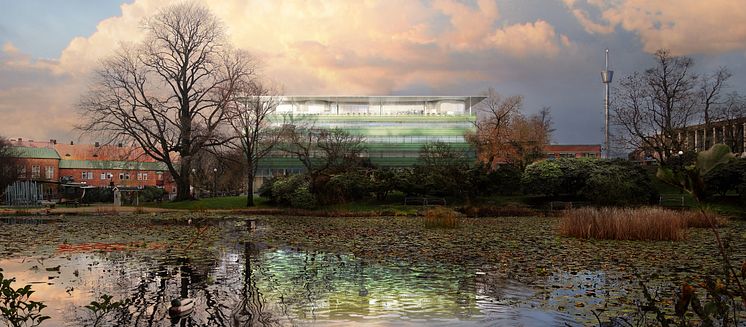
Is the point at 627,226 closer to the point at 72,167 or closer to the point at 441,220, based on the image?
the point at 441,220

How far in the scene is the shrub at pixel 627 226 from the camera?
19.6 metres

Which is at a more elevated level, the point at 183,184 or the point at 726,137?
the point at 726,137

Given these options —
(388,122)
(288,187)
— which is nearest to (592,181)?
(288,187)

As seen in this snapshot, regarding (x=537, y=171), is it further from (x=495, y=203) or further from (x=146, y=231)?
(x=146, y=231)

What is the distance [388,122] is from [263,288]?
84518 millimetres

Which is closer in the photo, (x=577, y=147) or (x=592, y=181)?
(x=592, y=181)

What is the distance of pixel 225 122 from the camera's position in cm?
5134

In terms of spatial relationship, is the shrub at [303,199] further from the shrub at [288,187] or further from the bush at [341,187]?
the bush at [341,187]

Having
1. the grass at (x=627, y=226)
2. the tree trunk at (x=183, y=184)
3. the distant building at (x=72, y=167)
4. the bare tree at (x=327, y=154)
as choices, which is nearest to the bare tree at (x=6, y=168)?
the distant building at (x=72, y=167)

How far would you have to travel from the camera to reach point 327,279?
481 inches

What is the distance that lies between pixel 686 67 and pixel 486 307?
53380 millimetres

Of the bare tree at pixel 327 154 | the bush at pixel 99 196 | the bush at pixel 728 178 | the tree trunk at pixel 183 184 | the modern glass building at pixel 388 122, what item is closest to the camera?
the bush at pixel 728 178

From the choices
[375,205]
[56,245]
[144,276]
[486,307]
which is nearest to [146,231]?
[56,245]

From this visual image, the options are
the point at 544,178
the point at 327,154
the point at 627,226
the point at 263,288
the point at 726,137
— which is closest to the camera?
the point at 263,288
